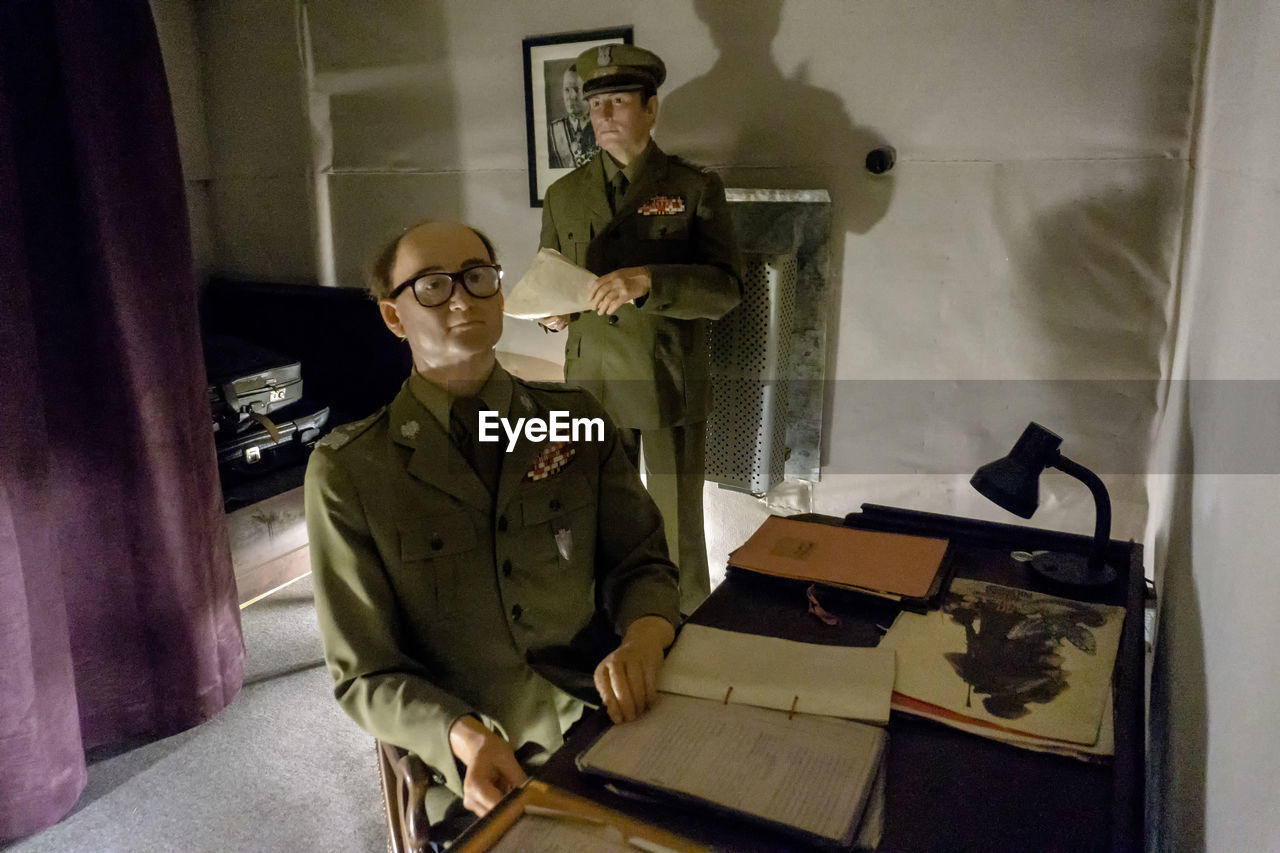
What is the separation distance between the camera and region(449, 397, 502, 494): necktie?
3.91ft

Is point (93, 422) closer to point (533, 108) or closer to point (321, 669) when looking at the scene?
point (321, 669)

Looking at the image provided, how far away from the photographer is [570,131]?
2652 mm

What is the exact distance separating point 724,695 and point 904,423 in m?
1.60

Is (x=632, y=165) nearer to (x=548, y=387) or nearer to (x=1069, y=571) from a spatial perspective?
(x=548, y=387)

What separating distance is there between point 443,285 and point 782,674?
67cm

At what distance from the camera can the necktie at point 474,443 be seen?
1.19 m

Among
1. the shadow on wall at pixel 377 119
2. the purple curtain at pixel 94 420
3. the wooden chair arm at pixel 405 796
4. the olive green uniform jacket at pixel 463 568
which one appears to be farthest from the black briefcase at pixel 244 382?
the wooden chair arm at pixel 405 796

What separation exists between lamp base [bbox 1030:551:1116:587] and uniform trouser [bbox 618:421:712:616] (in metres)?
1.11

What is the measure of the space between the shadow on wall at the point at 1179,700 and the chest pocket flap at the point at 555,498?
772 millimetres

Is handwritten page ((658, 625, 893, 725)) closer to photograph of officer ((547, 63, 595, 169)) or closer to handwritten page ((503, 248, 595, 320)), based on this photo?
handwritten page ((503, 248, 595, 320))

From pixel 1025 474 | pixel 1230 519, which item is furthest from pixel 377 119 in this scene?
pixel 1230 519

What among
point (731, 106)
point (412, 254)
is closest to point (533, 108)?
point (731, 106)

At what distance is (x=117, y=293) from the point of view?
1.95 m

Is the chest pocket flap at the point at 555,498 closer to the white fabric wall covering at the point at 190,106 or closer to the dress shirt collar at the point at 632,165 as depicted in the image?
the dress shirt collar at the point at 632,165
